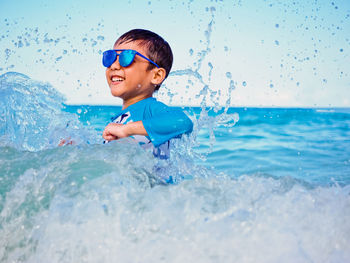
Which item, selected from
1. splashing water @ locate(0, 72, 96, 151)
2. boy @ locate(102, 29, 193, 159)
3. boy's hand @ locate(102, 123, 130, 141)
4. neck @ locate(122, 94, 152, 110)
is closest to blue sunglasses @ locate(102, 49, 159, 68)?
boy @ locate(102, 29, 193, 159)

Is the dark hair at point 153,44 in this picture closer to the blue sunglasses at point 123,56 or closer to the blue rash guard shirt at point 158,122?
the blue sunglasses at point 123,56

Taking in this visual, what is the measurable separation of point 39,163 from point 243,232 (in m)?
1.15

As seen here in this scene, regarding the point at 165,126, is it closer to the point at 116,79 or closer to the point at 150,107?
the point at 150,107

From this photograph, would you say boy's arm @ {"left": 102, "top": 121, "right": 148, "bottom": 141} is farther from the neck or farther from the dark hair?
the dark hair

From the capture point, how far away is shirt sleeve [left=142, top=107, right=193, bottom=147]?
1969 mm

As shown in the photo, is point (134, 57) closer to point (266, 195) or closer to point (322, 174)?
point (266, 195)

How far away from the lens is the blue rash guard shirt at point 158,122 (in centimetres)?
197

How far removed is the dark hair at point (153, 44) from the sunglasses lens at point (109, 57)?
14 centimetres

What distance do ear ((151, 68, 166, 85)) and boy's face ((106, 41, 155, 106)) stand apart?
3 centimetres

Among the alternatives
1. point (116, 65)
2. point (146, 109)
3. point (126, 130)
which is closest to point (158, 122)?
point (126, 130)

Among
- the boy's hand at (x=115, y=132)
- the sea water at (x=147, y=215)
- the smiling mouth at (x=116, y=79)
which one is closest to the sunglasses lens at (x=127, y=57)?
the smiling mouth at (x=116, y=79)

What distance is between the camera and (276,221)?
138 centimetres

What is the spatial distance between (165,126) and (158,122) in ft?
0.16

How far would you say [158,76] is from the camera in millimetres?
2473
